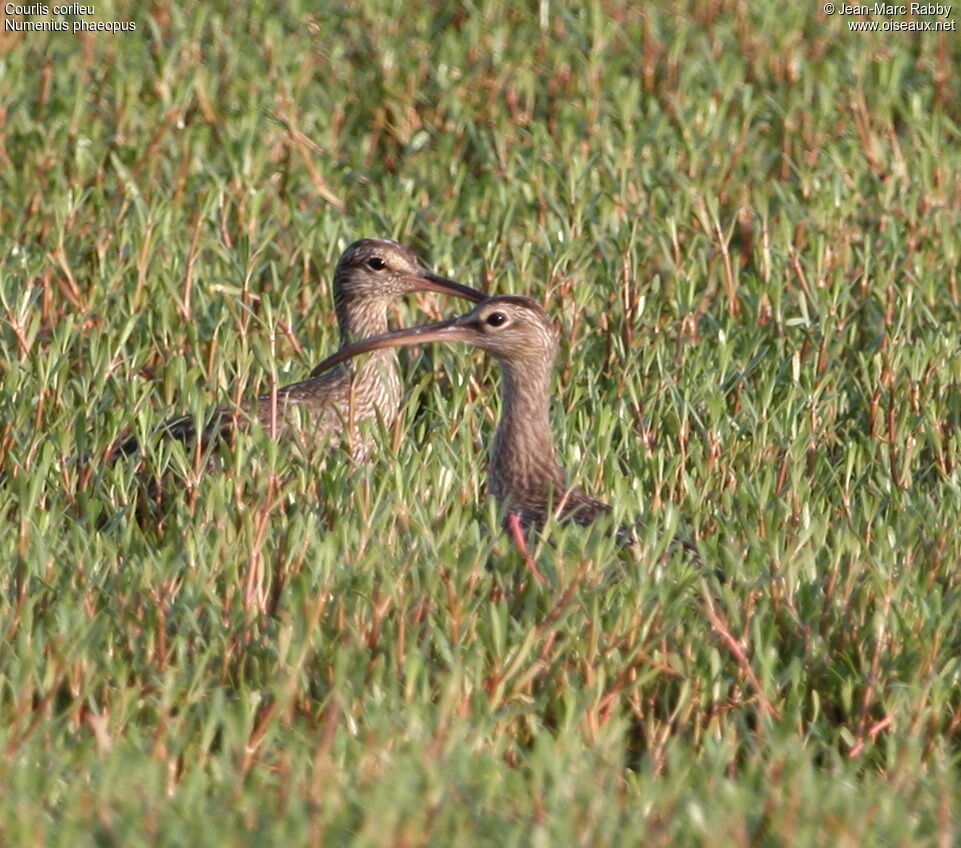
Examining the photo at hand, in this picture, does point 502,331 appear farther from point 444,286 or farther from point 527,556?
point 527,556

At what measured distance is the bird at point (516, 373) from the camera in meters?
6.78

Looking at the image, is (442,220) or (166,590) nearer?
(166,590)

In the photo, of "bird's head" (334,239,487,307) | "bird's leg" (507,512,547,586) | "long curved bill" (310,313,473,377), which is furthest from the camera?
"bird's head" (334,239,487,307)

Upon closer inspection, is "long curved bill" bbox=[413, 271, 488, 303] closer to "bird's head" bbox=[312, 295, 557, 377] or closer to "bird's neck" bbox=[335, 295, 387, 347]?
"bird's neck" bbox=[335, 295, 387, 347]

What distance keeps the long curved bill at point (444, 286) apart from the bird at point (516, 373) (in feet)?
2.82

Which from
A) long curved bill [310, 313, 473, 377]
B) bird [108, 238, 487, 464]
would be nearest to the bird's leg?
bird [108, 238, 487, 464]

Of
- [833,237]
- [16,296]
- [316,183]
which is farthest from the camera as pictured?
[316,183]

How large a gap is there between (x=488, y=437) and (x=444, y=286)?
3.15 ft

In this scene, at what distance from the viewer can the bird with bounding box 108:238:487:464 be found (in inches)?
281

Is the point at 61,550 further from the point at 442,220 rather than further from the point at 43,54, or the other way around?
the point at 43,54

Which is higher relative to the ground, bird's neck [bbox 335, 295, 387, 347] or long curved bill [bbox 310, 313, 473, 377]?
long curved bill [bbox 310, 313, 473, 377]

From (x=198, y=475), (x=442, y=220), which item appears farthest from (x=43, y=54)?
(x=198, y=475)

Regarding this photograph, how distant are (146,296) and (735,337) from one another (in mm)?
2593

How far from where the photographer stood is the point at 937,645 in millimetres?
5109
